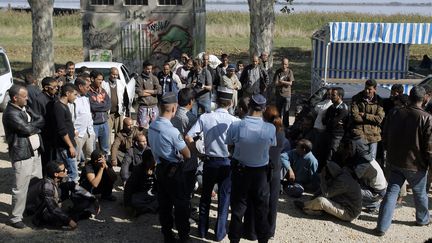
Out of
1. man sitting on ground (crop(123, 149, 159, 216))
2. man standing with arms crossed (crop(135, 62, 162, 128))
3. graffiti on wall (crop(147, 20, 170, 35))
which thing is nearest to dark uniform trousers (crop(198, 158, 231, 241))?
man sitting on ground (crop(123, 149, 159, 216))

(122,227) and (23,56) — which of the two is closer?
(122,227)

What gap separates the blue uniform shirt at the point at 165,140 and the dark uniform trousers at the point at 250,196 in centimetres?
68

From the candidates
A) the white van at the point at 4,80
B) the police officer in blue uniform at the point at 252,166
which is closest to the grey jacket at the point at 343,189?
the police officer in blue uniform at the point at 252,166

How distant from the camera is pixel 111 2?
17703 mm

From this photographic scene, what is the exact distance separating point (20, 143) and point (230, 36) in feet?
97.7

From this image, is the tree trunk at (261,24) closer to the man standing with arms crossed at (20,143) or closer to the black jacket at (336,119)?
the black jacket at (336,119)

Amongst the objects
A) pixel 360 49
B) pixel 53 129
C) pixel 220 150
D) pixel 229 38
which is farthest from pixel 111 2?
pixel 229 38

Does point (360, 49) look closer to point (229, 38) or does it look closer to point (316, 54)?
point (316, 54)

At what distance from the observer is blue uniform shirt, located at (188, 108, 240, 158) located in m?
6.28

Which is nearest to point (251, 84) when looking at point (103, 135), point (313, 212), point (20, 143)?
point (103, 135)

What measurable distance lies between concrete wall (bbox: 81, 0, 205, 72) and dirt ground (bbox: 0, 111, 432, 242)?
10.5m

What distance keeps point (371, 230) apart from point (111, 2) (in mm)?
13009

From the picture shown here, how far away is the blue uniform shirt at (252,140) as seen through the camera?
19.3 ft

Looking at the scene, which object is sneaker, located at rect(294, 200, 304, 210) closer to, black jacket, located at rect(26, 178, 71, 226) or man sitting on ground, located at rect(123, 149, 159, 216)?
man sitting on ground, located at rect(123, 149, 159, 216)
